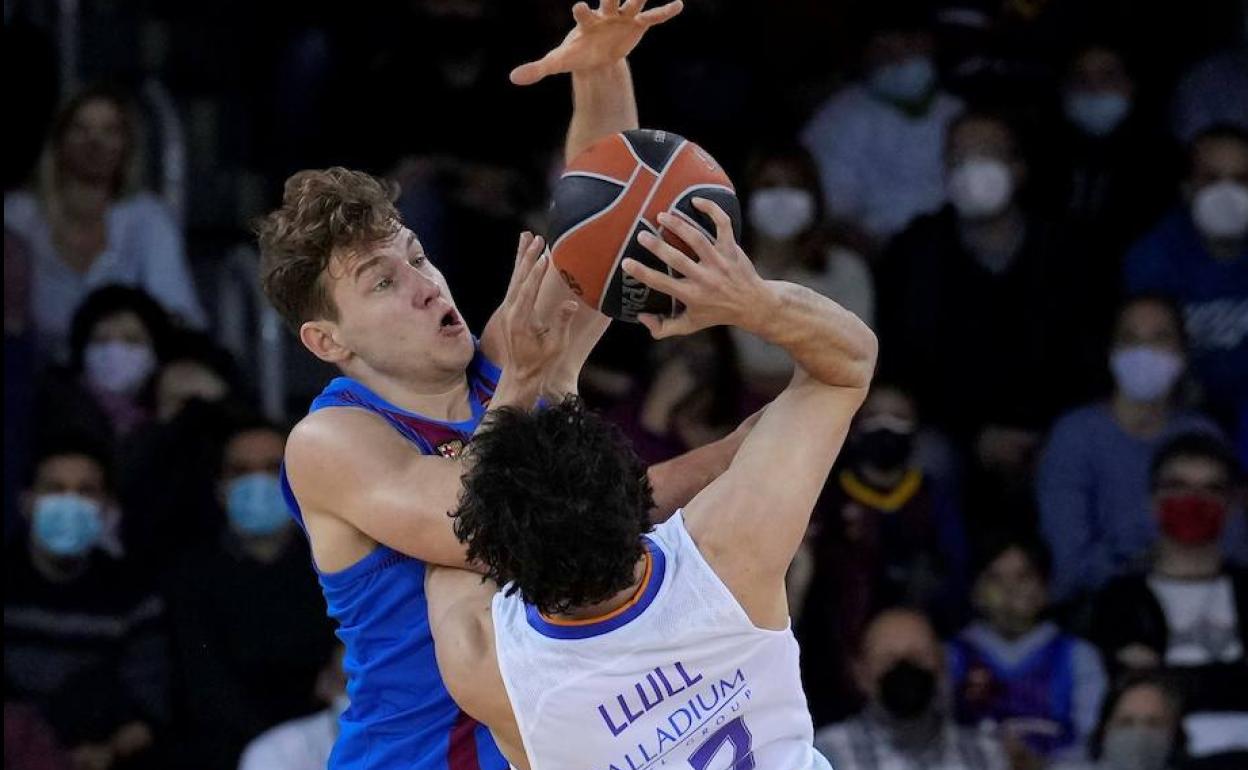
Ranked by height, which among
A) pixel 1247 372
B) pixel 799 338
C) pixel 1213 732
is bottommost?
pixel 1213 732

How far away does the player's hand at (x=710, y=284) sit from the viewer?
3.95 m

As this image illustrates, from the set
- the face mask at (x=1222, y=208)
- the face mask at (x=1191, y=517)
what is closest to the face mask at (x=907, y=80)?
the face mask at (x=1222, y=208)

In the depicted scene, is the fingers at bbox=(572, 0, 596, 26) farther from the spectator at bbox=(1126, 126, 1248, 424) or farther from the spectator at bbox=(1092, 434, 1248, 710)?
the spectator at bbox=(1126, 126, 1248, 424)

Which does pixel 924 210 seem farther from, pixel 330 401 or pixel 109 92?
pixel 330 401

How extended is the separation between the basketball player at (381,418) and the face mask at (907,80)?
16.9 ft

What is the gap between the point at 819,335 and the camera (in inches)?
160

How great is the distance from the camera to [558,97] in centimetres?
1002

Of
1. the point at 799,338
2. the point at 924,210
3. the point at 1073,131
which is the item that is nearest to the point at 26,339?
the point at 924,210

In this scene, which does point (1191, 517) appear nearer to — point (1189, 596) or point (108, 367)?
point (1189, 596)

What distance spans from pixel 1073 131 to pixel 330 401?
19.7ft

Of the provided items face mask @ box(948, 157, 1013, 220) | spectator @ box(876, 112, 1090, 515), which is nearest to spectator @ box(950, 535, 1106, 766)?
spectator @ box(876, 112, 1090, 515)

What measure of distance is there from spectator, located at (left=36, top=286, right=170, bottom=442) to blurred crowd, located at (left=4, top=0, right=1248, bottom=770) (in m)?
0.02

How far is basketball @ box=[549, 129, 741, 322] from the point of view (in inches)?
172

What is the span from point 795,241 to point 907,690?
2096 millimetres
